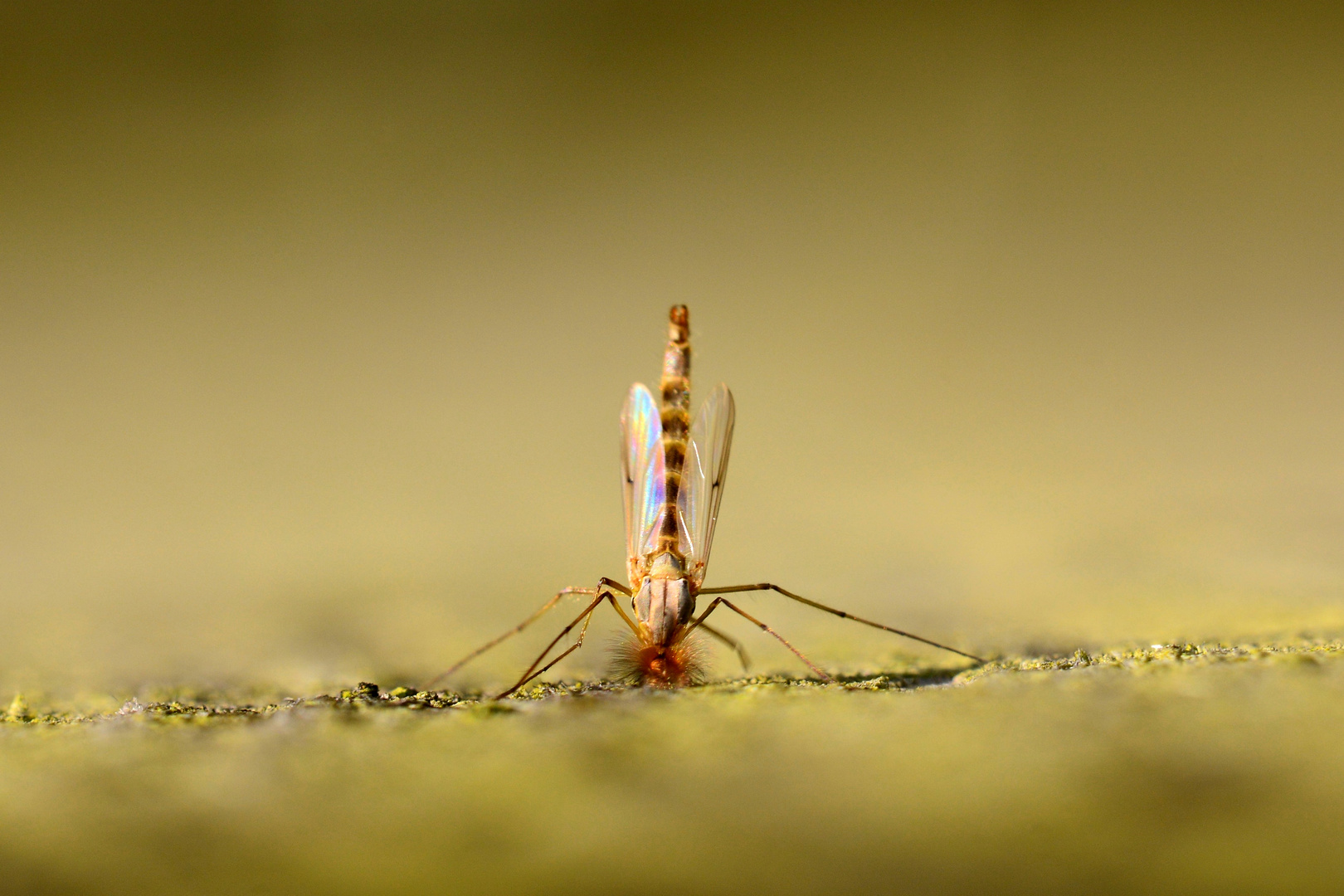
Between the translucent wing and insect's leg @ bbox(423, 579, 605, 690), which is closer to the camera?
insect's leg @ bbox(423, 579, 605, 690)

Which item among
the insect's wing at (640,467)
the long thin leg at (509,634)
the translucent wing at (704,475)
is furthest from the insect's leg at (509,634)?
the translucent wing at (704,475)

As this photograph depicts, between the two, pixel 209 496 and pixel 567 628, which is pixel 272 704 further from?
pixel 209 496

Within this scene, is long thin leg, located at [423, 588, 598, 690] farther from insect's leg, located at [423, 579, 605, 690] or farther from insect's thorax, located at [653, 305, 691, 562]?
insect's thorax, located at [653, 305, 691, 562]

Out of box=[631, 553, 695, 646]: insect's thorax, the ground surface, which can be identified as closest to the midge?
box=[631, 553, 695, 646]: insect's thorax

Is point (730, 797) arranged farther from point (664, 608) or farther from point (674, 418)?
point (674, 418)

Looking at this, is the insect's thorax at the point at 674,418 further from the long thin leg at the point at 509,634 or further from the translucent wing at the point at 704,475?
the long thin leg at the point at 509,634

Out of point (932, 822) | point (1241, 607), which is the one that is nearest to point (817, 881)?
point (932, 822)

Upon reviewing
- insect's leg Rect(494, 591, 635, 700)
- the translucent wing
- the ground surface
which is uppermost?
the translucent wing

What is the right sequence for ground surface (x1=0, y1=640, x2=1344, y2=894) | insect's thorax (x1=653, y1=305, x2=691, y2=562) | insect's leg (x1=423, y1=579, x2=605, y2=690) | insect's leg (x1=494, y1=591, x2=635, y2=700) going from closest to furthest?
ground surface (x1=0, y1=640, x2=1344, y2=894) < insect's leg (x1=494, y1=591, x2=635, y2=700) < insect's leg (x1=423, y1=579, x2=605, y2=690) < insect's thorax (x1=653, y1=305, x2=691, y2=562)
